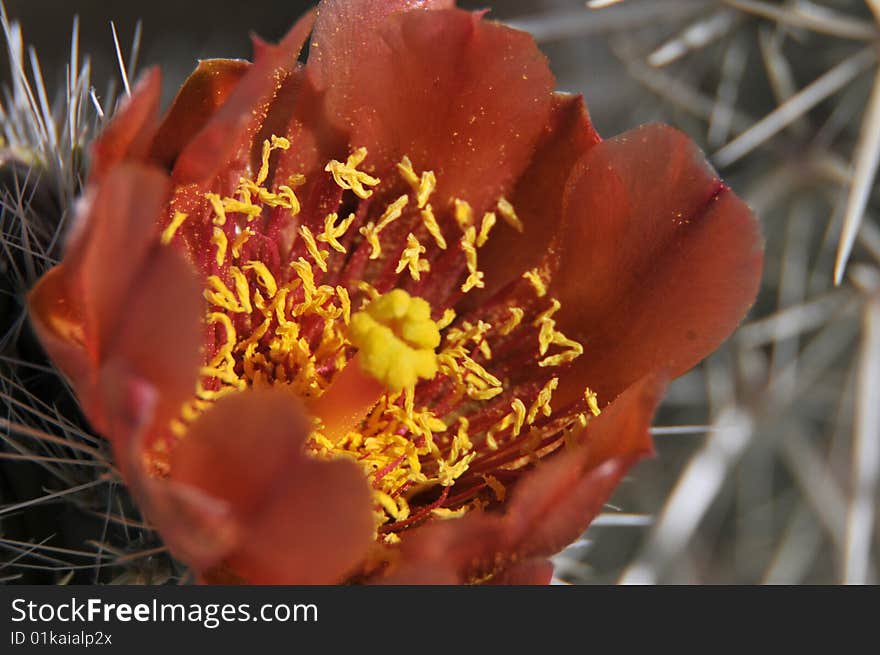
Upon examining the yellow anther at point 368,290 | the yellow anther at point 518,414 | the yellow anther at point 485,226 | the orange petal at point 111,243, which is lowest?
the yellow anther at point 518,414

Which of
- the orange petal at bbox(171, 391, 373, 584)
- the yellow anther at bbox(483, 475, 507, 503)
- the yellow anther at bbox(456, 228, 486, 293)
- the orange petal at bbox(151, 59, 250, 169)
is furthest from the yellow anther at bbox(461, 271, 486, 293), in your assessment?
the orange petal at bbox(171, 391, 373, 584)

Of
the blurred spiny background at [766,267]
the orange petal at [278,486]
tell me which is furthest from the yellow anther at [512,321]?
the orange petal at [278,486]

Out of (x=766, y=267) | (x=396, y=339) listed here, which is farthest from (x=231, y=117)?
(x=766, y=267)

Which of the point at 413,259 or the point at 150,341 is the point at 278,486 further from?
the point at 413,259

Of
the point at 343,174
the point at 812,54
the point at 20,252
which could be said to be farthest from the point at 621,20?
the point at 20,252

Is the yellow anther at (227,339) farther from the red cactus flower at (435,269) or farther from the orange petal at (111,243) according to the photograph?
the orange petal at (111,243)

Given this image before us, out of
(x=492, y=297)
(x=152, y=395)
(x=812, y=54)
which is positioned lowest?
(x=492, y=297)

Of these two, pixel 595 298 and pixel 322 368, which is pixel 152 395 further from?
pixel 595 298

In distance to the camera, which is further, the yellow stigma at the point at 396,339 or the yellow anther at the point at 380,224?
the yellow anther at the point at 380,224
